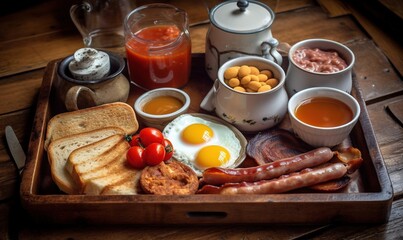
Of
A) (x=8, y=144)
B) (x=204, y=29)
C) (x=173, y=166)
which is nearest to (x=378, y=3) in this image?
(x=204, y=29)

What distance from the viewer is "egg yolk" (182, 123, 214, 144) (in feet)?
6.22

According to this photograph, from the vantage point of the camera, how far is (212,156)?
1.82m

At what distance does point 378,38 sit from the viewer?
8.35 ft

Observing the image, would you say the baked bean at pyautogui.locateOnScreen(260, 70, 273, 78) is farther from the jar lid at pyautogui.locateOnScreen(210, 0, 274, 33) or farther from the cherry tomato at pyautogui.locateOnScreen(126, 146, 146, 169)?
the cherry tomato at pyautogui.locateOnScreen(126, 146, 146, 169)

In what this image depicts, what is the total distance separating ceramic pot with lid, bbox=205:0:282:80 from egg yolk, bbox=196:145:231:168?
44 centimetres

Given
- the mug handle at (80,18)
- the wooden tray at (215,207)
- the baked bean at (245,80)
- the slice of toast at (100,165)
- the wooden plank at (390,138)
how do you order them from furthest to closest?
the mug handle at (80,18)
the baked bean at (245,80)
the wooden plank at (390,138)
the slice of toast at (100,165)
the wooden tray at (215,207)

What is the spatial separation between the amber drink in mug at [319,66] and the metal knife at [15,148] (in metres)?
1.04

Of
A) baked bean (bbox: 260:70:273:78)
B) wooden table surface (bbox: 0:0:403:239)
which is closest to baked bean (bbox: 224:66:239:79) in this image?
baked bean (bbox: 260:70:273:78)

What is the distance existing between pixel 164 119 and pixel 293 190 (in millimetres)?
562

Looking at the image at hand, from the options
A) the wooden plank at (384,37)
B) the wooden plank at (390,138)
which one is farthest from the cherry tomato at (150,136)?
the wooden plank at (384,37)

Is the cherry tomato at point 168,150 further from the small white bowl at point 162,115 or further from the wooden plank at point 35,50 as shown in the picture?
the wooden plank at point 35,50

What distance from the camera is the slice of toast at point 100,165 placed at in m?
1.70

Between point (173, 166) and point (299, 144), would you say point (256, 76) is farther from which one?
point (173, 166)

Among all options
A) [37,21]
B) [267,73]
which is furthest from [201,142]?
[37,21]
